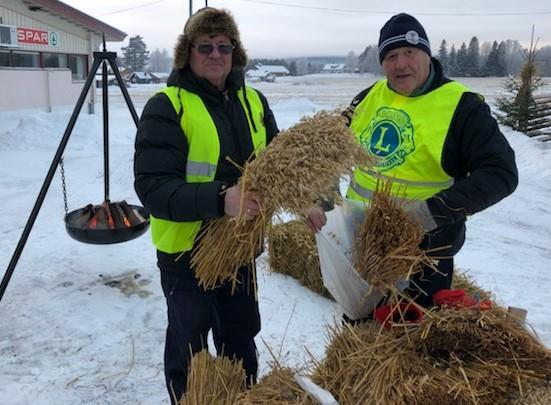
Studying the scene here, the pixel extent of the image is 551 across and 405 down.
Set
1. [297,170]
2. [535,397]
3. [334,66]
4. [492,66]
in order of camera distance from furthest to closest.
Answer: [334,66]
[492,66]
[297,170]
[535,397]

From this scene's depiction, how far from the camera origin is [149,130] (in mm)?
2053

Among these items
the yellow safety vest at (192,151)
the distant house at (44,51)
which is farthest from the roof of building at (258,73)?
the yellow safety vest at (192,151)

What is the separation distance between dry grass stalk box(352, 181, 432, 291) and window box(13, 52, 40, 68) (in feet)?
52.1

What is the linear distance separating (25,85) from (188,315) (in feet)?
50.6

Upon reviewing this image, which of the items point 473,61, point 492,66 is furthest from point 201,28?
point 473,61

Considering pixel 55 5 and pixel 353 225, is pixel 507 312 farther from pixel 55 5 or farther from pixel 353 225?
pixel 55 5

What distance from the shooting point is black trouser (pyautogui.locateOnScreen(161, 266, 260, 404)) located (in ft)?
7.68

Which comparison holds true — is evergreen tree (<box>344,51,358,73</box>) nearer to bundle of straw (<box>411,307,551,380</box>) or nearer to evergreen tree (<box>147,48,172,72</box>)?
evergreen tree (<box>147,48,172,72</box>)

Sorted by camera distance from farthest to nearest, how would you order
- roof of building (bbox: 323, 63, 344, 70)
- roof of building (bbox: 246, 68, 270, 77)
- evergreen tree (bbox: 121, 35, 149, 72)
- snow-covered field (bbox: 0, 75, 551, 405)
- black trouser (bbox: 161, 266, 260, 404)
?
roof of building (bbox: 323, 63, 344, 70) < evergreen tree (bbox: 121, 35, 149, 72) < roof of building (bbox: 246, 68, 270, 77) < snow-covered field (bbox: 0, 75, 551, 405) < black trouser (bbox: 161, 266, 260, 404)

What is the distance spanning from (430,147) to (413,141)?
8 centimetres

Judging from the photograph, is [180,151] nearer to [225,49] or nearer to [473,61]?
[225,49]

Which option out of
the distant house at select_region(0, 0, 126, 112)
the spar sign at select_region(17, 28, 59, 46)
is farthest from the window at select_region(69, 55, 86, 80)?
the spar sign at select_region(17, 28, 59, 46)

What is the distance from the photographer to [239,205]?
67.2 inches

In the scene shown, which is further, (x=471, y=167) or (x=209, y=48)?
(x=209, y=48)
